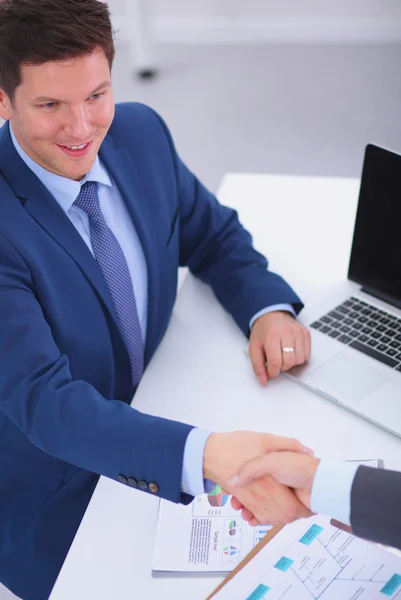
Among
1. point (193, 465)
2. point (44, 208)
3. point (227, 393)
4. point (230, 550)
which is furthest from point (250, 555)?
point (44, 208)

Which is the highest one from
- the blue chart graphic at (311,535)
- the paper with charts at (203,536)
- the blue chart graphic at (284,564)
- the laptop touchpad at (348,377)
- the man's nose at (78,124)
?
the man's nose at (78,124)

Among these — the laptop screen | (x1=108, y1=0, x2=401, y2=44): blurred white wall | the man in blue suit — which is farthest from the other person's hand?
(x1=108, y1=0, x2=401, y2=44): blurred white wall

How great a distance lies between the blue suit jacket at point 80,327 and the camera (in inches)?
47.7

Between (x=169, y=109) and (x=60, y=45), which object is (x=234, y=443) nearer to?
(x=60, y=45)

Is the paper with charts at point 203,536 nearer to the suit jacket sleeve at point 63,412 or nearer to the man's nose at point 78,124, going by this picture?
the suit jacket sleeve at point 63,412

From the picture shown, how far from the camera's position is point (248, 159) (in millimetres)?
4023

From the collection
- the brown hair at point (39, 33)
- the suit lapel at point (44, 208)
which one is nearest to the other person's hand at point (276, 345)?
the suit lapel at point (44, 208)

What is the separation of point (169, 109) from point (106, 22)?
319 cm

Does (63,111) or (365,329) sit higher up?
(63,111)

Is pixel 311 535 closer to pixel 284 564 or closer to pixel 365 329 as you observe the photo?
pixel 284 564

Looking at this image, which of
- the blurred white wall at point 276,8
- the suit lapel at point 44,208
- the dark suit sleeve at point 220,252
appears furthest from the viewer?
the blurred white wall at point 276,8

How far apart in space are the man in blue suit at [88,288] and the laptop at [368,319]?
0.23 feet

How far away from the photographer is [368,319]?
5.15 feet

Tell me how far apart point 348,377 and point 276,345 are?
0.47 feet
